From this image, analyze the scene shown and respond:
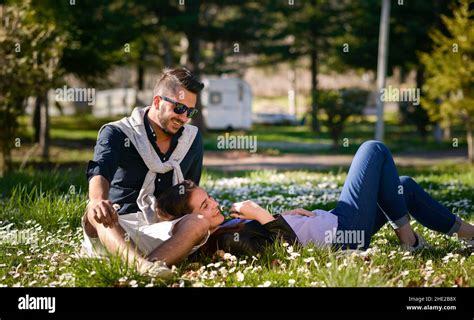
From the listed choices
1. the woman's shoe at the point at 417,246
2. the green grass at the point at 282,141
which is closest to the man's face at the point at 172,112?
the woman's shoe at the point at 417,246

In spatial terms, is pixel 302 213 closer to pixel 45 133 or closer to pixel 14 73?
pixel 14 73

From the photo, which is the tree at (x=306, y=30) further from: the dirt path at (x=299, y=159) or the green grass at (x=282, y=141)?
the dirt path at (x=299, y=159)

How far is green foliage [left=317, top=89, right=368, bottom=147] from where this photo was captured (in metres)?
27.1

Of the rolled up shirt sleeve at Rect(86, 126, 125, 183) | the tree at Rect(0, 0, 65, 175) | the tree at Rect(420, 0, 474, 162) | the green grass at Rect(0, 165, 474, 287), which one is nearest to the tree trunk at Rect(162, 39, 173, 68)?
the tree at Rect(420, 0, 474, 162)

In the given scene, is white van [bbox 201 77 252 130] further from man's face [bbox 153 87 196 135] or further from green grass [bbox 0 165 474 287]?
man's face [bbox 153 87 196 135]

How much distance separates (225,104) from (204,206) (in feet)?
108

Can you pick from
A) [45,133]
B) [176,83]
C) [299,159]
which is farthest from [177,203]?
[45,133]

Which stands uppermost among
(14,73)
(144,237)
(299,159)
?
(14,73)

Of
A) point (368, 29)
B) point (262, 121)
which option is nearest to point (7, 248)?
point (368, 29)

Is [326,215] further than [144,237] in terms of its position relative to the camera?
Yes

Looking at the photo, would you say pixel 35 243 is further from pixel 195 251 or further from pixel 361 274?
pixel 361 274

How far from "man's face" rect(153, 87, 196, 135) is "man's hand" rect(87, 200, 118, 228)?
1245 millimetres

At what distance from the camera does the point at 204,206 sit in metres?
5.32

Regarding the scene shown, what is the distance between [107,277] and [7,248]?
208cm
